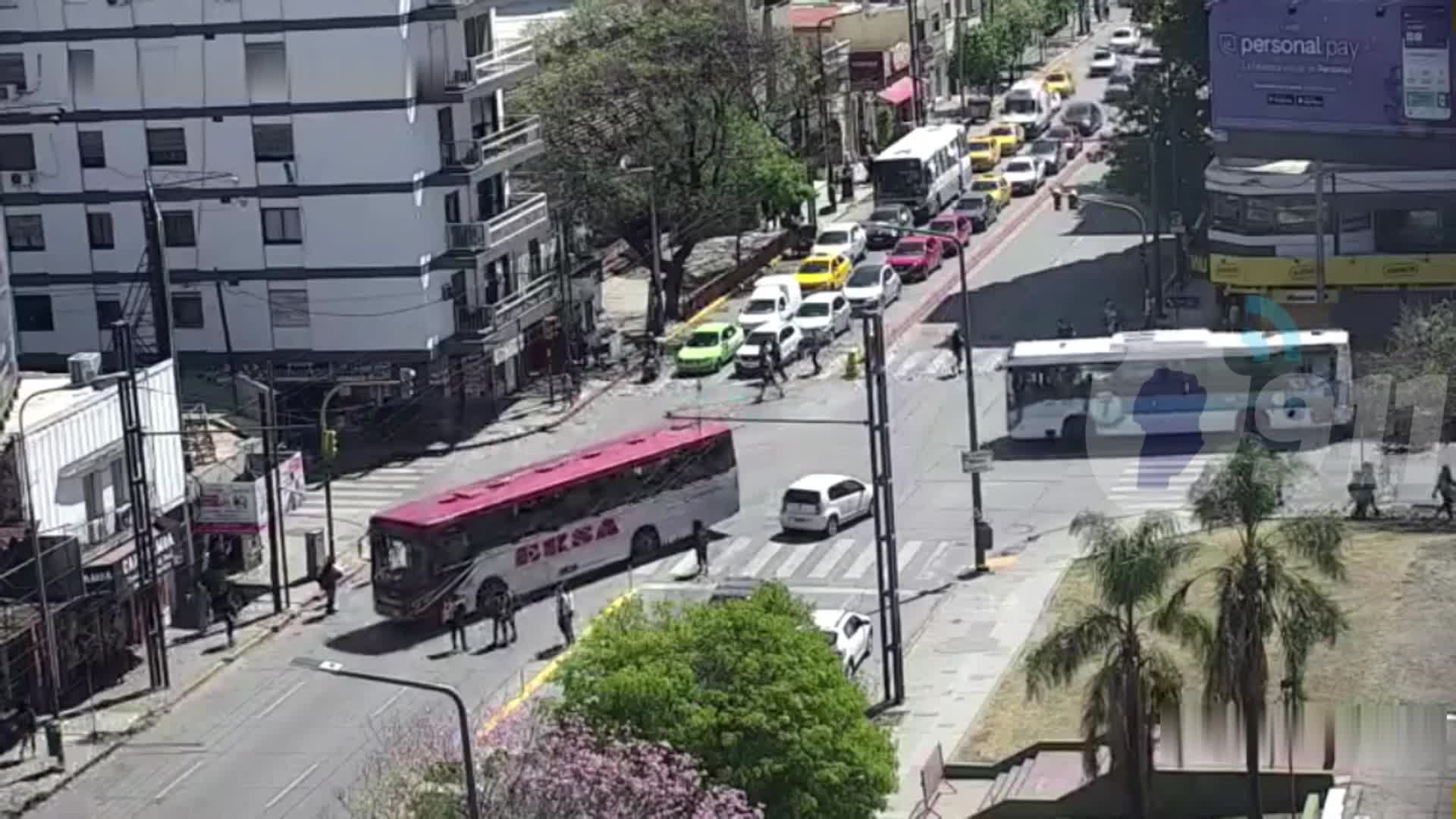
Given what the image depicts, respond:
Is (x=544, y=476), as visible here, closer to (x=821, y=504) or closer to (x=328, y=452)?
(x=328, y=452)

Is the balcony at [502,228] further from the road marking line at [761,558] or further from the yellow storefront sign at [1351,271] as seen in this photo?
the yellow storefront sign at [1351,271]

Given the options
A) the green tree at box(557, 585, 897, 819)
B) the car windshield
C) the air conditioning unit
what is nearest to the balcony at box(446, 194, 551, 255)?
the car windshield

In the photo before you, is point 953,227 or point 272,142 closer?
point 272,142

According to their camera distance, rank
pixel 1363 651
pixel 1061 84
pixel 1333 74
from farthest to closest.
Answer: pixel 1061 84 < pixel 1333 74 < pixel 1363 651

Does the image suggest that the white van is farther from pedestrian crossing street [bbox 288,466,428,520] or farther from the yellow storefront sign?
Answer: pedestrian crossing street [bbox 288,466,428,520]

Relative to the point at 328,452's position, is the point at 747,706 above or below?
above

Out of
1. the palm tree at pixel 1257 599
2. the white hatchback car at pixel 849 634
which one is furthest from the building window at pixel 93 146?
the palm tree at pixel 1257 599

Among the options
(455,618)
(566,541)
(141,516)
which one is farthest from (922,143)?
(141,516)

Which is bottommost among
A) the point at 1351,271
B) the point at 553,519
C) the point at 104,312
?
the point at 553,519
